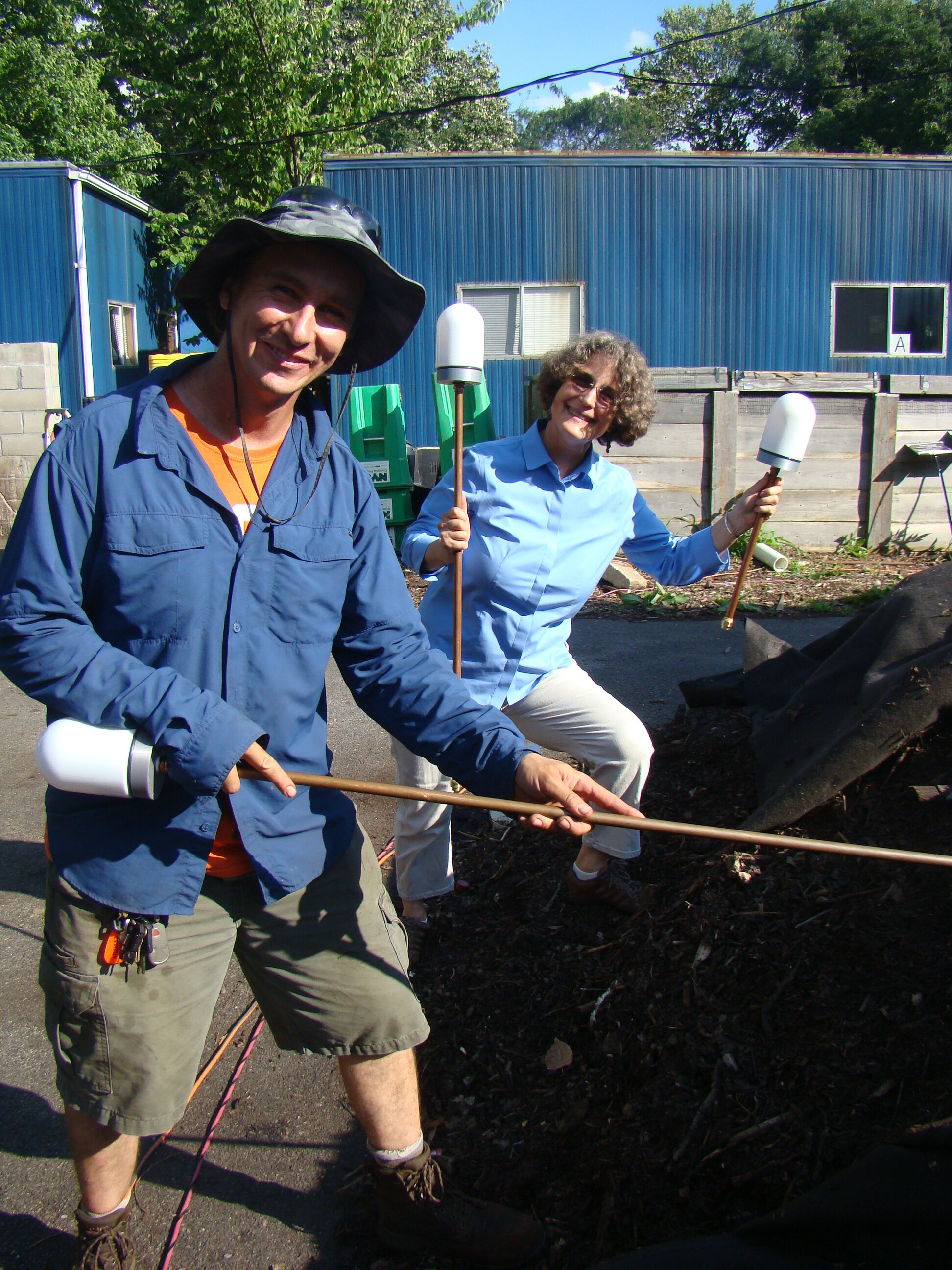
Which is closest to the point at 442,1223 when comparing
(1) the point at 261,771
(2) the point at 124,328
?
(1) the point at 261,771

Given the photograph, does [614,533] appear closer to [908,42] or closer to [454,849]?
[454,849]

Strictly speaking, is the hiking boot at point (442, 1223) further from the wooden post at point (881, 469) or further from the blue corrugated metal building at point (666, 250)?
the blue corrugated metal building at point (666, 250)

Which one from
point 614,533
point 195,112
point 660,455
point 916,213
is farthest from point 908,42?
point 614,533

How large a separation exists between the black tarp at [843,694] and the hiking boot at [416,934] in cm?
115

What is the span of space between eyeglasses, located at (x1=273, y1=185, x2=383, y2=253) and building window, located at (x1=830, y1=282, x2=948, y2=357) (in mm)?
13853

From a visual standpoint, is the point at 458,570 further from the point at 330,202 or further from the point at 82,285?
the point at 82,285

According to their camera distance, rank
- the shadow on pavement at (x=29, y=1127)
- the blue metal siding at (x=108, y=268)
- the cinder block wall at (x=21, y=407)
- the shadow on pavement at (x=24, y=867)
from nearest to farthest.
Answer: the shadow on pavement at (x=29, y=1127)
the shadow on pavement at (x=24, y=867)
the cinder block wall at (x=21, y=407)
the blue metal siding at (x=108, y=268)

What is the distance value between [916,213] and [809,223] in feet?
5.21

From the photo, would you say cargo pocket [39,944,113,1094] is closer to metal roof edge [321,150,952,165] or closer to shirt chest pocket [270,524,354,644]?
shirt chest pocket [270,524,354,644]

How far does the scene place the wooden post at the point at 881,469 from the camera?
937cm

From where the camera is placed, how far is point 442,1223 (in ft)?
7.14

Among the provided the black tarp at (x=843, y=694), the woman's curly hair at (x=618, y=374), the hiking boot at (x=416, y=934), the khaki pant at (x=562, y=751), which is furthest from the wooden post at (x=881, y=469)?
the hiking boot at (x=416, y=934)

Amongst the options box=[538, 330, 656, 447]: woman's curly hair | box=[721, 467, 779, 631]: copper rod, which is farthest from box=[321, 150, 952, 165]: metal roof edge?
box=[721, 467, 779, 631]: copper rod

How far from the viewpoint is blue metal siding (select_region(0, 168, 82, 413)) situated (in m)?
15.6
